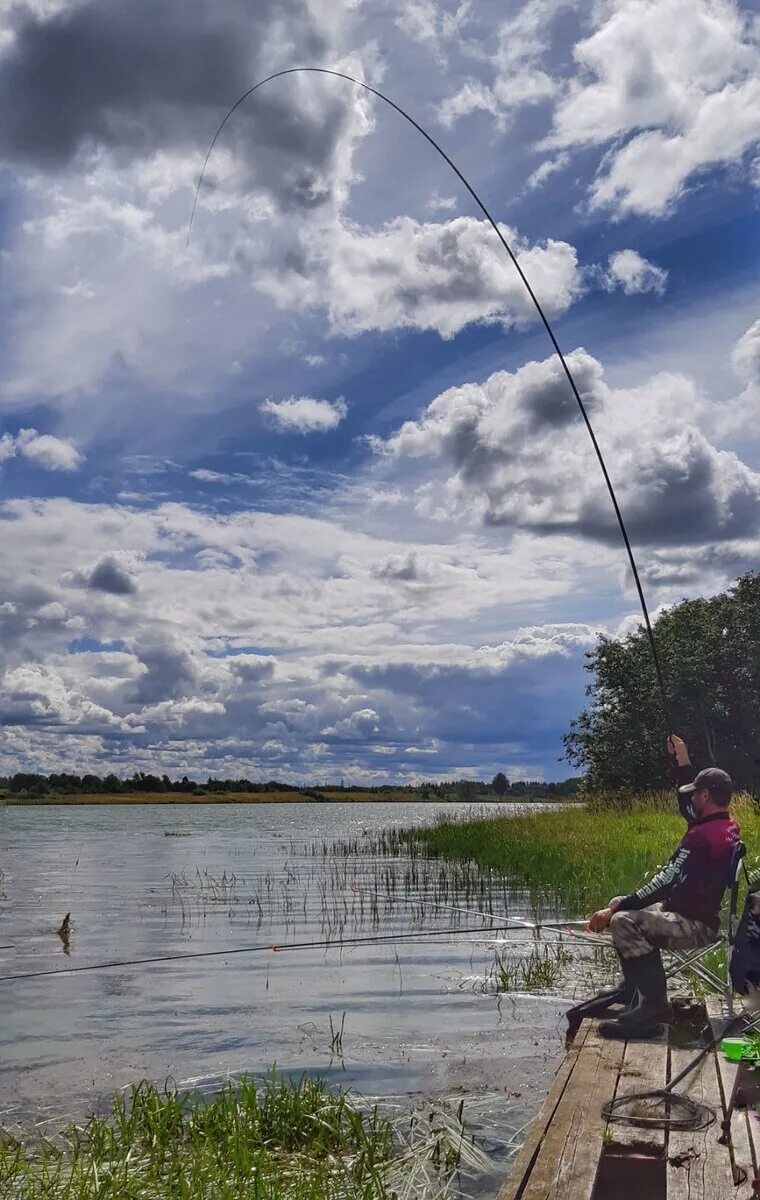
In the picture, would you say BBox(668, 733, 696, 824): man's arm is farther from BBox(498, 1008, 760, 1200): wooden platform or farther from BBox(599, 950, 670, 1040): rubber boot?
BBox(498, 1008, 760, 1200): wooden platform

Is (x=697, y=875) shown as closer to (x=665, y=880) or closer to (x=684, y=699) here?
(x=665, y=880)

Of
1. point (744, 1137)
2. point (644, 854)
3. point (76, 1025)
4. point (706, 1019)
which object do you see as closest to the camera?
point (744, 1137)

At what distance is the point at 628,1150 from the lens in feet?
16.2

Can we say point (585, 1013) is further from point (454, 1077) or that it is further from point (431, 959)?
point (431, 959)

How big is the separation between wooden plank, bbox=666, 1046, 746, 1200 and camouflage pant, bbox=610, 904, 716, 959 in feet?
4.09

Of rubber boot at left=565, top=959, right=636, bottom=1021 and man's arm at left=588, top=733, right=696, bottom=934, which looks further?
rubber boot at left=565, top=959, right=636, bottom=1021

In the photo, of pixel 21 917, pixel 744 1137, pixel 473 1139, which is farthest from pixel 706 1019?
pixel 21 917

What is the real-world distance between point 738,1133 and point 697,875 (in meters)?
1.96

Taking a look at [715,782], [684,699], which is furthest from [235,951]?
[684,699]

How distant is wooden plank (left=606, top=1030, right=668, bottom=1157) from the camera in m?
4.95

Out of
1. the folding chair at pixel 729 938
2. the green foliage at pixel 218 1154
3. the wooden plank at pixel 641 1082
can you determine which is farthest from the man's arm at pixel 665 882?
the green foliage at pixel 218 1154

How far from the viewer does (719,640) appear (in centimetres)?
5712

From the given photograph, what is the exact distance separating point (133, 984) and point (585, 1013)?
25.2 ft

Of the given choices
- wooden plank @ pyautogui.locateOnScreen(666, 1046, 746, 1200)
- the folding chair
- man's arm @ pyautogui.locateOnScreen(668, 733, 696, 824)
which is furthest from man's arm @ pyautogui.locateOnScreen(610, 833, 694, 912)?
wooden plank @ pyautogui.locateOnScreen(666, 1046, 746, 1200)
